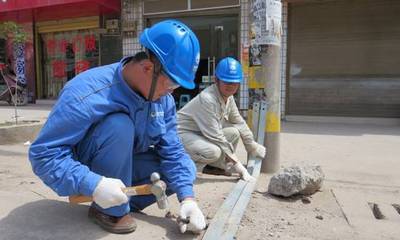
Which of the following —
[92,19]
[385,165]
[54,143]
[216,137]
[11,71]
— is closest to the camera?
[54,143]

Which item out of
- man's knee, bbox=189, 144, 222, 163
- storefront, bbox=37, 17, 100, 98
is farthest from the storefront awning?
man's knee, bbox=189, 144, 222, 163

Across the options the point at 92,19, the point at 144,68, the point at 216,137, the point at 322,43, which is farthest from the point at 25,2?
the point at 144,68

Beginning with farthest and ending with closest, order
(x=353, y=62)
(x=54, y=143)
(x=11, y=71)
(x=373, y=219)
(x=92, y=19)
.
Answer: (x=11, y=71)
(x=92, y=19)
(x=353, y=62)
(x=373, y=219)
(x=54, y=143)

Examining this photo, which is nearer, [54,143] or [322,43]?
[54,143]

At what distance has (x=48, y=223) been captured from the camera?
2479mm

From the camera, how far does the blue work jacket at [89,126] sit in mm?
2049

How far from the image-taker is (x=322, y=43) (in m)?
9.02

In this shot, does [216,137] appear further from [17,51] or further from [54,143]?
[17,51]

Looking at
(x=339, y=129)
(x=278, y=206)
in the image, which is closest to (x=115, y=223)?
(x=278, y=206)

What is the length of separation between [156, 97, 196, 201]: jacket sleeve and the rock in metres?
1.12

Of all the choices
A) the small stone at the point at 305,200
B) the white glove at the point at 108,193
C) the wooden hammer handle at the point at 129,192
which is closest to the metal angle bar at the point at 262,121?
the small stone at the point at 305,200

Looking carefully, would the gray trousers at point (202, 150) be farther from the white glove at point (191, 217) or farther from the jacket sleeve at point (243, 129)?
the white glove at point (191, 217)

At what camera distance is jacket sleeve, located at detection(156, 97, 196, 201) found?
8.46 ft

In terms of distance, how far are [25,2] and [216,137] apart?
386 inches
